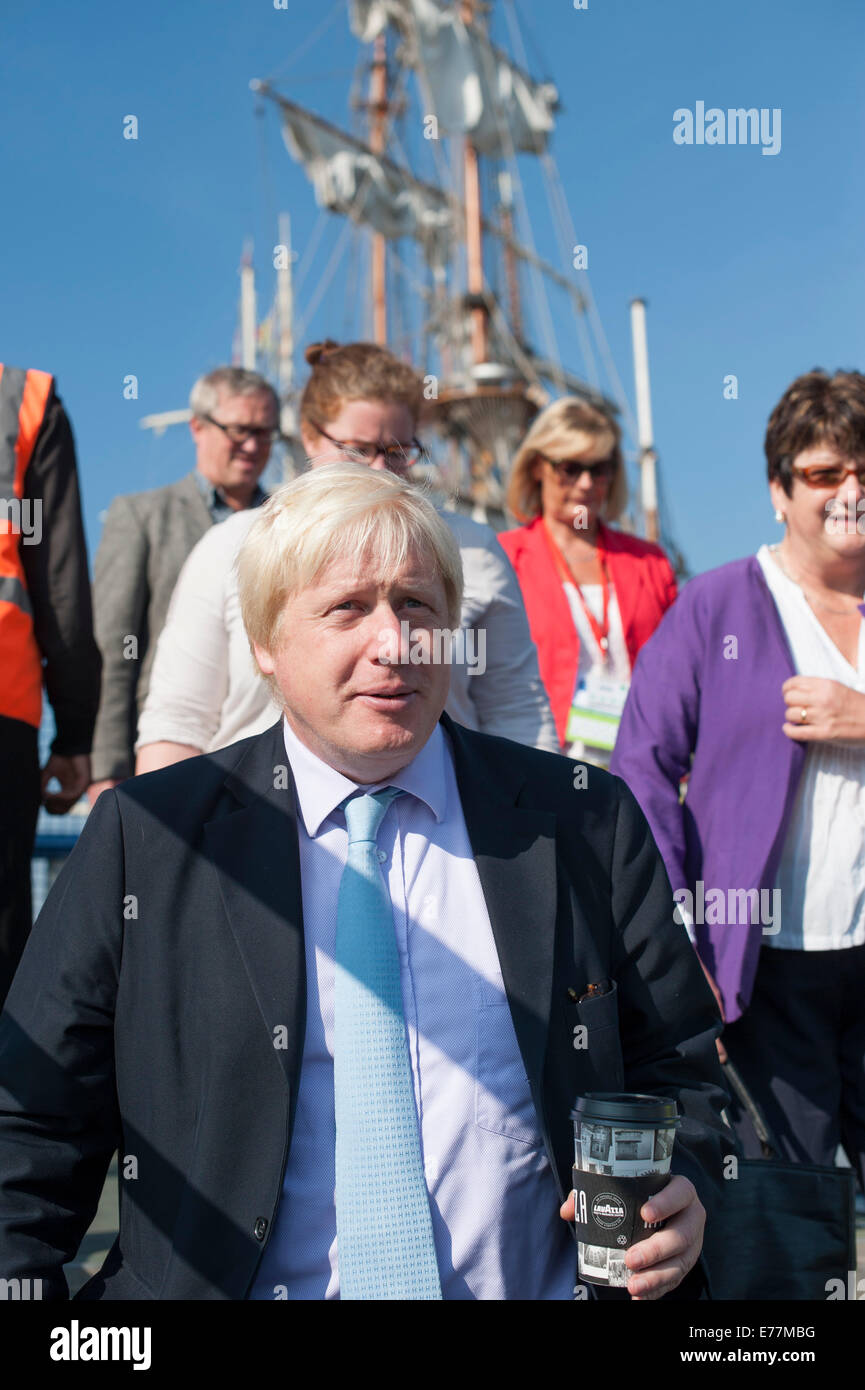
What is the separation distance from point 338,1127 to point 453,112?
37633 mm

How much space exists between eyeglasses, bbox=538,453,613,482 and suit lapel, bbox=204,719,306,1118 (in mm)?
2641

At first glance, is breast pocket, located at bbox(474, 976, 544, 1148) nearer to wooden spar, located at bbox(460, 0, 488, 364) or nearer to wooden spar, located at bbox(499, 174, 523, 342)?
wooden spar, located at bbox(460, 0, 488, 364)

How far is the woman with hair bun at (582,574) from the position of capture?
174 inches

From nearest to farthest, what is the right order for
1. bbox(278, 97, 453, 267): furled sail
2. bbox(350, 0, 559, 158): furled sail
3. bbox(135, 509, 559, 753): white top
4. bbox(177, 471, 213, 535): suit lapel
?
bbox(135, 509, 559, 753): white top, bbox(177, 471, 213, 535): suit lapel, bbox(350, 0, 559, 158): furled sail, bbox(278, 97, 453, 267): furled sail

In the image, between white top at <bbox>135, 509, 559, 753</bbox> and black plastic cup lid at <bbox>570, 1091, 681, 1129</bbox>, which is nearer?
black plastic cup lid at <bbox>570, 1091, 681, 1129</bbox>

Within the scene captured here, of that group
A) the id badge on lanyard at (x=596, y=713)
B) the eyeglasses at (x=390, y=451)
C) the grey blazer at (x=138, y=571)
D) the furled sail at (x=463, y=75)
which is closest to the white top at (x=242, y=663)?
the eyeglasses at (x=390, y=451)

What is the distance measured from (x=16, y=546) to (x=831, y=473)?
1.92m

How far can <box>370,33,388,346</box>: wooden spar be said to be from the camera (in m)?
44.4

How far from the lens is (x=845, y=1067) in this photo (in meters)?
3.16

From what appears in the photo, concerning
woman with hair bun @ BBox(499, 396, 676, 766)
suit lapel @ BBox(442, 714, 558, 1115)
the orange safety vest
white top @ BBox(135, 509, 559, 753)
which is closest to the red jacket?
woman with hair bun @ BBox(499, 396, 676, 766)

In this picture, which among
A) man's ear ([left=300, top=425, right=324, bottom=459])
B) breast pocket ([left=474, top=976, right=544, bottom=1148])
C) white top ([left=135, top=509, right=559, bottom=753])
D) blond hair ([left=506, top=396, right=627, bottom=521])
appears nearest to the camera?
breast pocket ([left=474, top=976, right=544, bottom=1148])

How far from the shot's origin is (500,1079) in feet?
6.61

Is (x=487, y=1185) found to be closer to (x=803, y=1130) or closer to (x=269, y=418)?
(x=803, y=1130)
